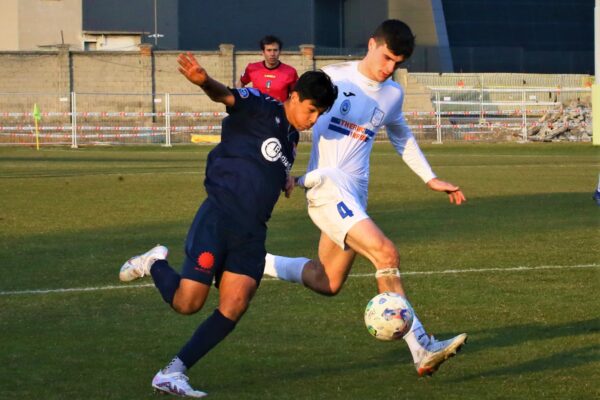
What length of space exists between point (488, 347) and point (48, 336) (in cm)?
285

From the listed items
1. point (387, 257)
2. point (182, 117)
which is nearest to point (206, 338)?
point (387, 257)

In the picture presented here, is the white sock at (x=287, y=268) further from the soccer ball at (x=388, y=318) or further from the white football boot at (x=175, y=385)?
the white football boot at (x=175, y=385)

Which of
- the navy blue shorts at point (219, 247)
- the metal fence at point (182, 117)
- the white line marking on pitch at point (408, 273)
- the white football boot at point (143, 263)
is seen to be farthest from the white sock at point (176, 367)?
the metal fence at point (182, 117)

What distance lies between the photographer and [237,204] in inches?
266

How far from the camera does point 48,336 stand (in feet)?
27.2

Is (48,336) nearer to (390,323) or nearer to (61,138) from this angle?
(390,323)

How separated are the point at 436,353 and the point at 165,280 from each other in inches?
61.2

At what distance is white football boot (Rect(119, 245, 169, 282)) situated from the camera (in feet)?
24.6

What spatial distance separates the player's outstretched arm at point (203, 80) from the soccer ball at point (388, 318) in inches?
54.0

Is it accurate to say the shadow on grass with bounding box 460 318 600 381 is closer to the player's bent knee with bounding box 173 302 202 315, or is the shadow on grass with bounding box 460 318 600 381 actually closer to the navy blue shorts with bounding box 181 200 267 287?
the navy blue shorts with bounding box 181 200 267 287

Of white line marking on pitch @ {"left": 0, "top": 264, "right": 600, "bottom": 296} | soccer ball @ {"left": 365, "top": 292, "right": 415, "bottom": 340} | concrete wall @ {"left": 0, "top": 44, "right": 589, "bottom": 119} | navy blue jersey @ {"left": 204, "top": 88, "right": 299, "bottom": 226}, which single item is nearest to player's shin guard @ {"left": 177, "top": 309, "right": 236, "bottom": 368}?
navy blue jersey @ {"left": 204, "top": 88, "right": 299, "bottom": 226}

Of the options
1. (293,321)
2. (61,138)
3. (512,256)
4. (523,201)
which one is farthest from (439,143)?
(293,321)

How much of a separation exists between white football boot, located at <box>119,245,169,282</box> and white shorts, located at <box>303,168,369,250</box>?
3.02 feet

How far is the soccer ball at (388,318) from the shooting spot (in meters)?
6.90
